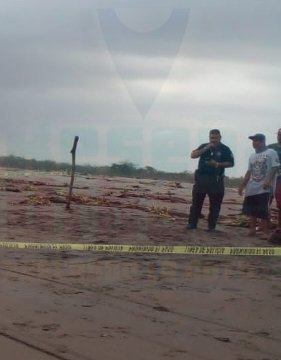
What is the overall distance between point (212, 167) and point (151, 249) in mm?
2295

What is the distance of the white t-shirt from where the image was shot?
381 inches

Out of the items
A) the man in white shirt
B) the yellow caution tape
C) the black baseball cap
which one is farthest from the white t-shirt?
the yellow caution tape

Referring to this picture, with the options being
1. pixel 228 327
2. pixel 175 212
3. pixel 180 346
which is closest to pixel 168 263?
pixel 228 327

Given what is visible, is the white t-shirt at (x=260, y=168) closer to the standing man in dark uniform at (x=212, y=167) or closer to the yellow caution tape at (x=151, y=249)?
the standing man in dark uniform at (x=212, y=167)

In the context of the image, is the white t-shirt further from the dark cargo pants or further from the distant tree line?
the distant tree line

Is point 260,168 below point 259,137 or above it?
below

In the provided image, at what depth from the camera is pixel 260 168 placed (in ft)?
Answer: 32.2

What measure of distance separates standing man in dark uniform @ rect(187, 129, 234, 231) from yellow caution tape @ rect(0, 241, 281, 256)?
67.5 inches

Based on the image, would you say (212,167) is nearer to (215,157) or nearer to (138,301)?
(215,157)

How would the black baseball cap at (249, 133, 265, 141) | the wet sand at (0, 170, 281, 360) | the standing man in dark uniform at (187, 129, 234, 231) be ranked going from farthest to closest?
the standing man in dark uniform at (187, 129, 234, 231)
the black baseball cap at (249, 133, 265, 141)
the wet sand at (0, 170, 281, 360)

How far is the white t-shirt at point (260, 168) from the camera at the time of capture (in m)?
9.67

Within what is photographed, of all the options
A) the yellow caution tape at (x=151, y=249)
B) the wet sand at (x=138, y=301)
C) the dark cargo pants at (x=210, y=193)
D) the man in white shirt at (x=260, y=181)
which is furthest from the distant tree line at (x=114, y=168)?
the wet sand at (x=138, y=301)

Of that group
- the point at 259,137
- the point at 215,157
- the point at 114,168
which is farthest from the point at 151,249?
the point at 114,168

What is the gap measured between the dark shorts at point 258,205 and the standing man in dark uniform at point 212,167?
0.54 m
